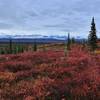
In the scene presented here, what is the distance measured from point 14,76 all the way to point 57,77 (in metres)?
3.07

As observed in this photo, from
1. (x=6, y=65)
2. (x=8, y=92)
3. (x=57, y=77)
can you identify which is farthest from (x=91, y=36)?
(x=8, y=92)

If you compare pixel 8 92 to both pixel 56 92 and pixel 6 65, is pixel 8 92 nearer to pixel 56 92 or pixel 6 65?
pixel 56 92

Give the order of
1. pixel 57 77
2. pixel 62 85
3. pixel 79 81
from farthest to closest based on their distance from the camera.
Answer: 1. pixel 57 77
2. pixel 79 81
3. pixel 62 85

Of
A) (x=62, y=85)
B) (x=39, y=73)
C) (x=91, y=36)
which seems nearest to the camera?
(x=62, y=85)

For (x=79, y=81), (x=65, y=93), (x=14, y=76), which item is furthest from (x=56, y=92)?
(x=14, y=76)

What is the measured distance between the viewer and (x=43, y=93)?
12.8 metres

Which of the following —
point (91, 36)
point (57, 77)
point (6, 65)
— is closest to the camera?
point (57, 77)

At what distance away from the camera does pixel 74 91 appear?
519 inches

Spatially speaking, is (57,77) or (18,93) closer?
Result: (18,93)

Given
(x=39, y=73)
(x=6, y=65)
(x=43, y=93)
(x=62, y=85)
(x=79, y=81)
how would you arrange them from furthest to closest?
(x=6, y=65), (x=39, y=73), (x=79, y=81), (x=62, y=85), (x=43, y=93)

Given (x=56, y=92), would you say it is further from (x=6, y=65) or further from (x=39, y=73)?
(x=6, y=65)

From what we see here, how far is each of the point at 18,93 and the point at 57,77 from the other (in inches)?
192

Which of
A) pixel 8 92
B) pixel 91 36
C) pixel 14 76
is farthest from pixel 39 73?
pixel 91 36

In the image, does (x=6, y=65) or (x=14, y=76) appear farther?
(x=6, y=65)
